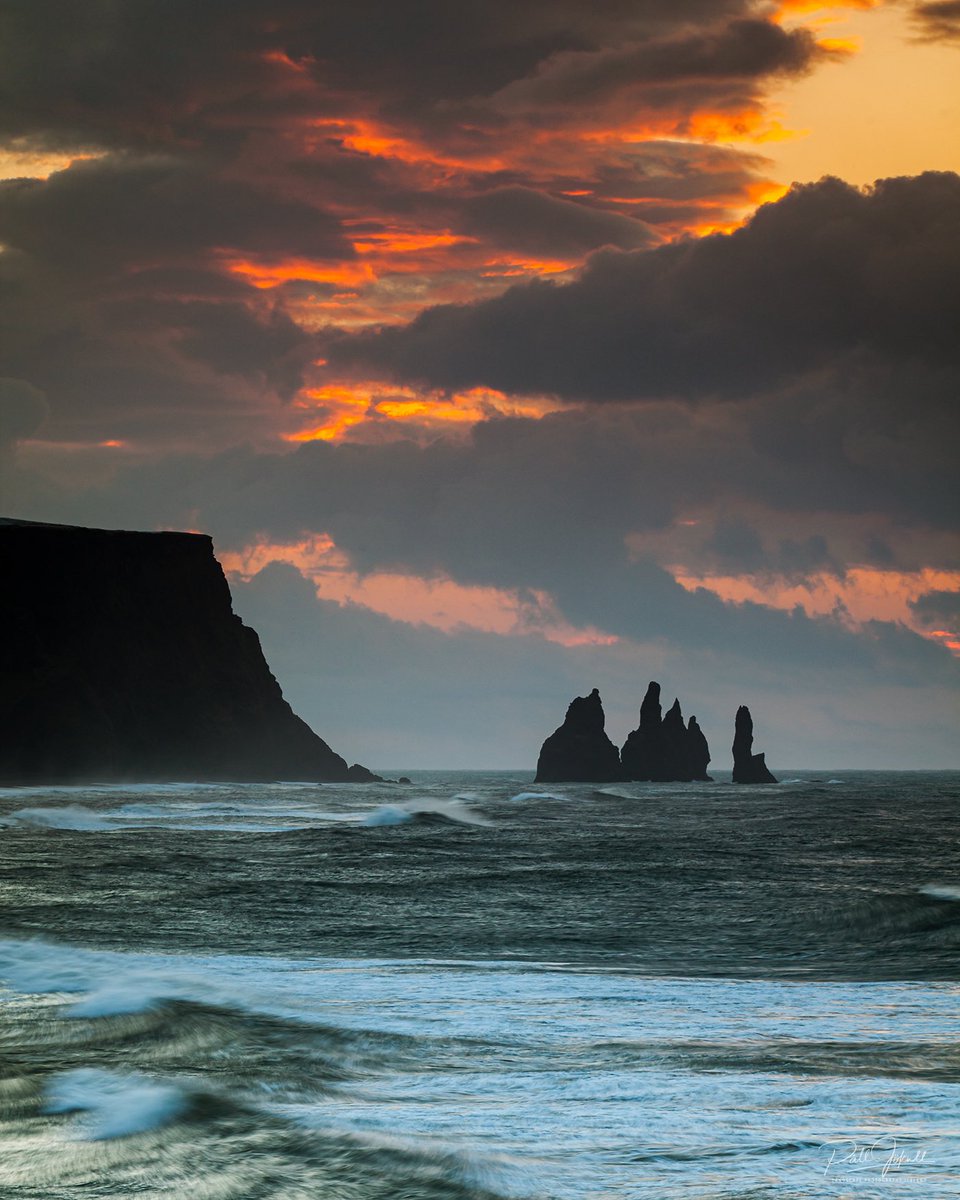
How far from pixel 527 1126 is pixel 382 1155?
4.33 ft

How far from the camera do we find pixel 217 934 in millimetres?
20594

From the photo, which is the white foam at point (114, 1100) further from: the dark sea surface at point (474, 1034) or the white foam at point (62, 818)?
the white foam at point (62, 818)

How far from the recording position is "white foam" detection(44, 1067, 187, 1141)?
8.70 m

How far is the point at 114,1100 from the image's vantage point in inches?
370

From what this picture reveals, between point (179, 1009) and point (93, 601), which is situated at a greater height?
point (93, 601)

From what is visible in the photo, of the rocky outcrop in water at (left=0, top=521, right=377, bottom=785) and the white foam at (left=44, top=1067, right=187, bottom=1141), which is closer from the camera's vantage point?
the white foam at (left=44, top=1067, right=187, bottom=1141)

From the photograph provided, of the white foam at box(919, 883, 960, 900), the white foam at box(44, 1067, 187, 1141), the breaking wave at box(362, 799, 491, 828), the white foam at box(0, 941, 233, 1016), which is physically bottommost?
the breaking wave at box(362, 799, 491, 828)

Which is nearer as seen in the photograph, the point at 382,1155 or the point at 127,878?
the point at 382,1155

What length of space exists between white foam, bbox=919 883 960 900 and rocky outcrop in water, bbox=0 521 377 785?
95.9 meters

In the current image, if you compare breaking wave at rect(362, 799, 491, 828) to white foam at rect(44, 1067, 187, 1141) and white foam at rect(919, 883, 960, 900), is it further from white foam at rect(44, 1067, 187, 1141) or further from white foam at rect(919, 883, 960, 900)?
white foam at rect(44, 1067, 187, 1141)

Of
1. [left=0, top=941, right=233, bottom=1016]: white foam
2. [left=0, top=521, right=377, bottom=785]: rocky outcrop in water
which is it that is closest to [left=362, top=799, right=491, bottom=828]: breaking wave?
[left=0, top=941, right=233, bottom=1016]: white foam

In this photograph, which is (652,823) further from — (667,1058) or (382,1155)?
(382,1155)

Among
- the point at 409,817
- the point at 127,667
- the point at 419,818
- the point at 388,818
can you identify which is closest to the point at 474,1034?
the point at 388,818

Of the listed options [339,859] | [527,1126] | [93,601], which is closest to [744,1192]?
[527,1126]
